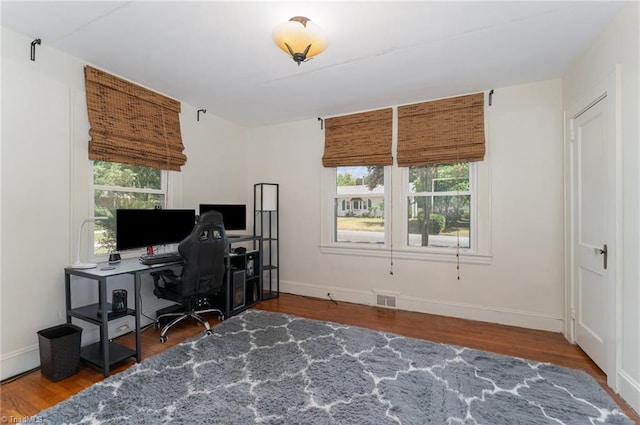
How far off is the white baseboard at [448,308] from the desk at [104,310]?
7.22 feet

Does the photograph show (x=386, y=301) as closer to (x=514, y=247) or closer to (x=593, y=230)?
(x=514, y=247)

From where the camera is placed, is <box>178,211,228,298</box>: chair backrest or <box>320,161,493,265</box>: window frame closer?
<box>178,211,228,298</box>: chair backrest

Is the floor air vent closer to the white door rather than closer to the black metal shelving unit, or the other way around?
the black metal shelving unit

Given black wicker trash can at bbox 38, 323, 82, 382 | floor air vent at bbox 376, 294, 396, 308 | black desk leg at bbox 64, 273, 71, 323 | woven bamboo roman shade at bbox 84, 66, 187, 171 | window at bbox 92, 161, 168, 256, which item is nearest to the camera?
black wicker trash can at bbox 38, 323, 82, 382

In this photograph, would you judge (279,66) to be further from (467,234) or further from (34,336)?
(34,336)

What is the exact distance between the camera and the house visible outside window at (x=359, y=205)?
4008mm

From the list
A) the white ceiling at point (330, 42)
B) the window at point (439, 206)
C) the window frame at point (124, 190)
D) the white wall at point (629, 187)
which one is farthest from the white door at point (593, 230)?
the window frame at point (124, 190)

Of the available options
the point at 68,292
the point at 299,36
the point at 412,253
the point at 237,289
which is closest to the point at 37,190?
the point at 68,292

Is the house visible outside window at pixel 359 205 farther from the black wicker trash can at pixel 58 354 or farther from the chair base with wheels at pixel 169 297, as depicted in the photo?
the black wicker trash can at pixel 58 354

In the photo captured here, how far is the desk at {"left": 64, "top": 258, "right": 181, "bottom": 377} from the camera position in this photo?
226 centimetres

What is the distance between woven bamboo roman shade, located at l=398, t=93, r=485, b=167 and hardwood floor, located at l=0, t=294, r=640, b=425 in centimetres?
185

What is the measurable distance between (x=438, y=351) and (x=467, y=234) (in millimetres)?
1487

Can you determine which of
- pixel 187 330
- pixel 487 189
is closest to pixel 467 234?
pixel 487 189

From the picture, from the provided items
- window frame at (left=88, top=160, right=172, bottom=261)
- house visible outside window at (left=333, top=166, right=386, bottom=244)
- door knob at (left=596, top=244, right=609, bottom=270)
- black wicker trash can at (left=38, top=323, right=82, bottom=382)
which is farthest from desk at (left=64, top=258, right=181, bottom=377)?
door knob at (left=596, top=244, right=609, bottom=270)
